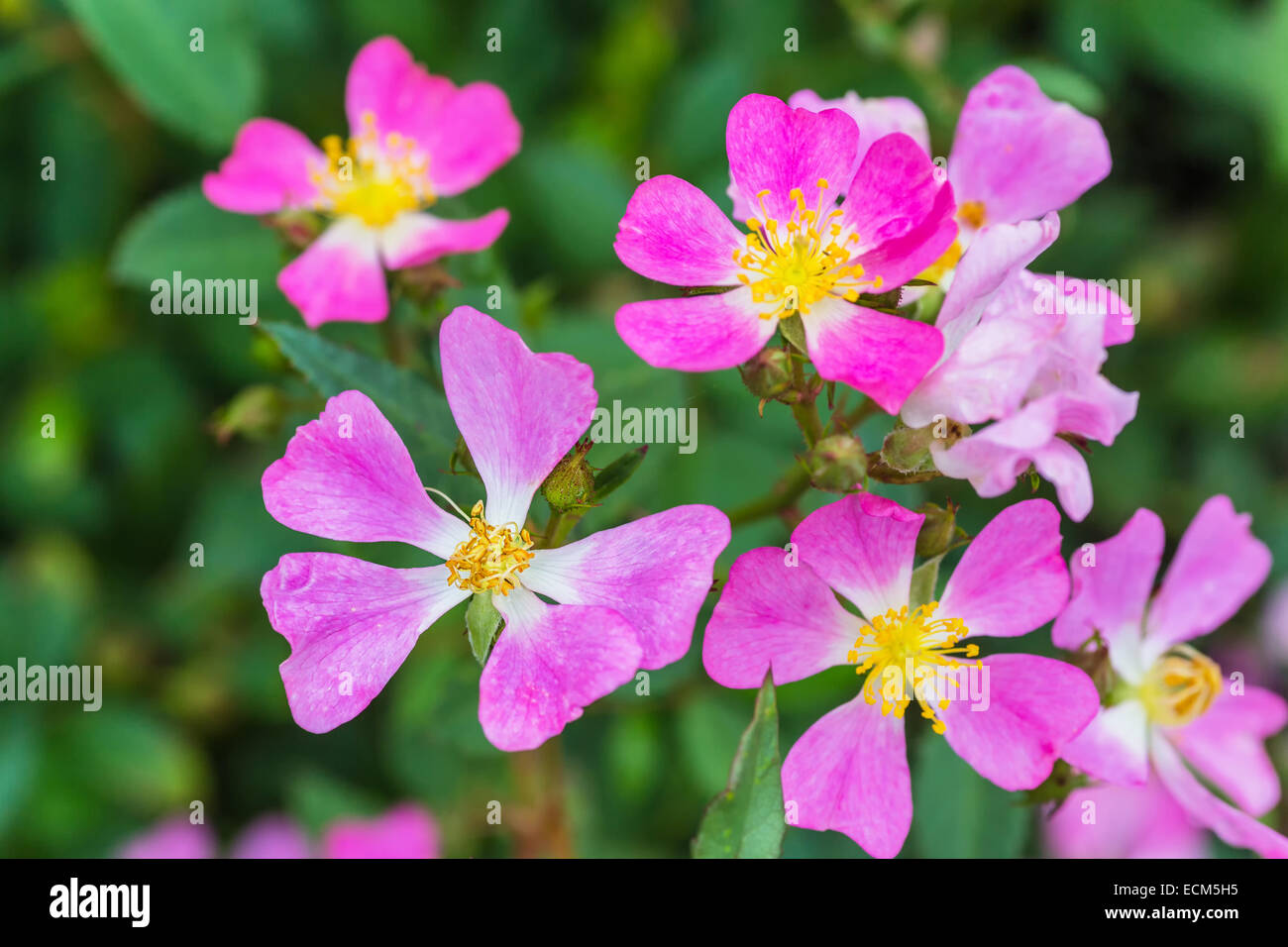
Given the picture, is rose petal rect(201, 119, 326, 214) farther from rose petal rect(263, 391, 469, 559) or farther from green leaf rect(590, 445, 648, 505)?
green leaf rect(590, 445, 648, 505)

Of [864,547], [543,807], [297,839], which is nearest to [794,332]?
[864,547]

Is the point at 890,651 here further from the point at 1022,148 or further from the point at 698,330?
the point at 1022,148

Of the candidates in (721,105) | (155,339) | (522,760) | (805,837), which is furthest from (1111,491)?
(155,339)

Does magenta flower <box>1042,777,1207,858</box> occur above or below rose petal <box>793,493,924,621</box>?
below

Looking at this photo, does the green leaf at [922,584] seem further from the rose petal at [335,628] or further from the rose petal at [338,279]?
the rose petal at [338,279]

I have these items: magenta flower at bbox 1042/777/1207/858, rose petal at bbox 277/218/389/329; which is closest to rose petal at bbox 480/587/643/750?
rose petal at bbox 277/218/389/329
